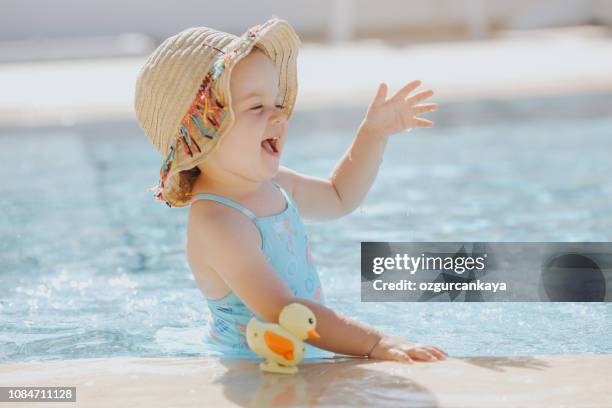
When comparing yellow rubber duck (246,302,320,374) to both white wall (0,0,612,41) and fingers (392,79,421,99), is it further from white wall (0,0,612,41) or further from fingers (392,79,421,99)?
white wall (0,0,612,41)

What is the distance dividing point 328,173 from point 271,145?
3.34 metres

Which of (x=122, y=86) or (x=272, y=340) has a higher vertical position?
(x=122, y=86)

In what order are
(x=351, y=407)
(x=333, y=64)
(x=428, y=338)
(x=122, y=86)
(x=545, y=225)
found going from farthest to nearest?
(x=333, y=64)
(x=122, y=86)
(x=545, y=225)
(x=428, y=338)
(x=351, y=407)

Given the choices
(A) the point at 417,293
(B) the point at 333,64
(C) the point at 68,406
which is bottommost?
(C) the point at 68,406

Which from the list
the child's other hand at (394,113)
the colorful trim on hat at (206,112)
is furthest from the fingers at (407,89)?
the colorful trim on hat at (206,112)

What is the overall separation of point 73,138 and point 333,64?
323 centimetres

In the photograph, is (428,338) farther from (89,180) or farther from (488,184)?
(89,180)

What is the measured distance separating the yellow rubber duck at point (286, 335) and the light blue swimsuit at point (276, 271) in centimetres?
29

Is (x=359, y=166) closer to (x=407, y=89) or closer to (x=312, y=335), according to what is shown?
(x=407, y=89)

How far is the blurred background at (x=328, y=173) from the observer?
3299 mm

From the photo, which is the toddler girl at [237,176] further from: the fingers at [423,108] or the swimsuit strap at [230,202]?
the fingers at [423,108]

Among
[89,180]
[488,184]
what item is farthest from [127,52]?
[488,184]

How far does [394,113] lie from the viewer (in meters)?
2.98

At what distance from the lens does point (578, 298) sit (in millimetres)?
3404
